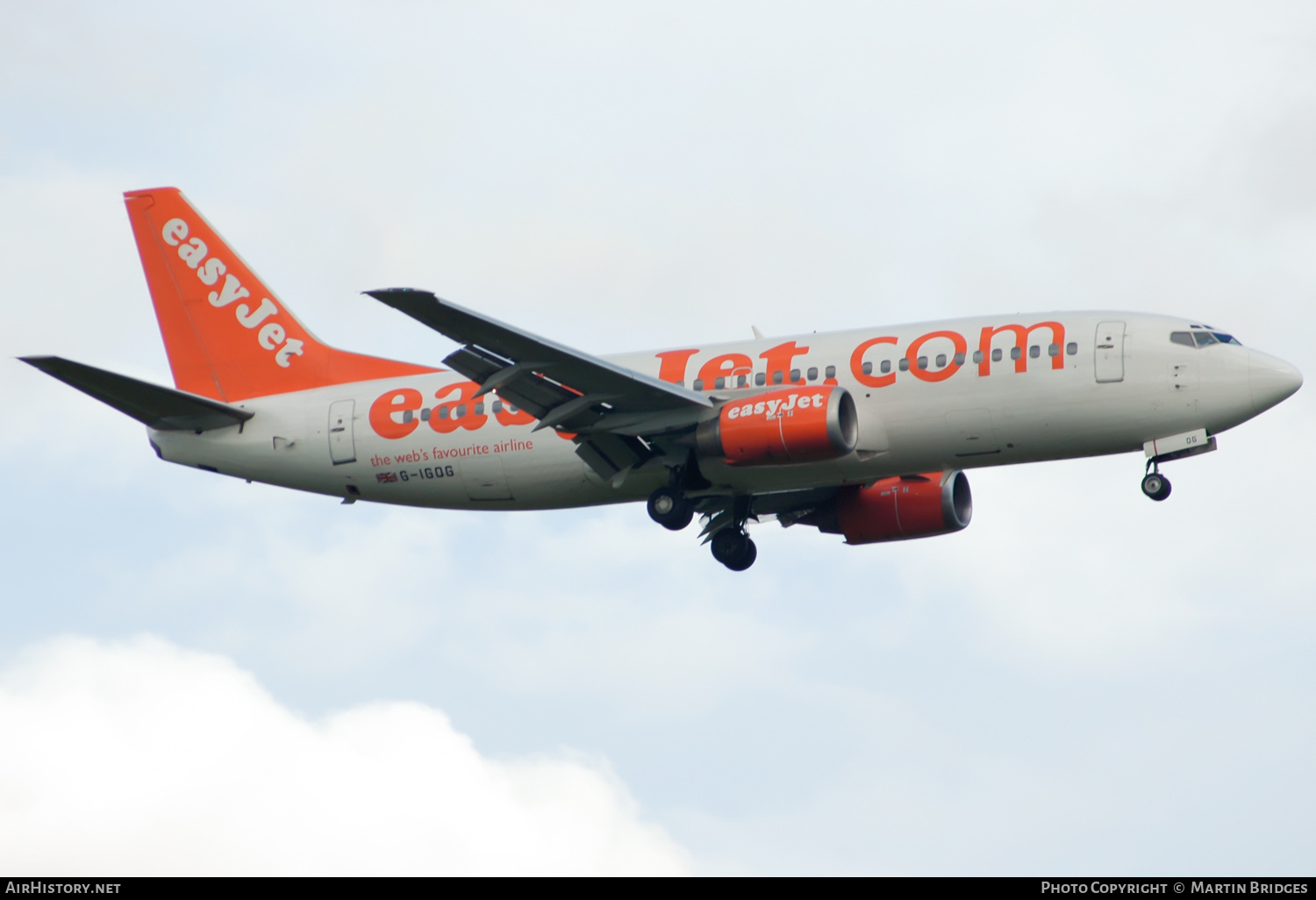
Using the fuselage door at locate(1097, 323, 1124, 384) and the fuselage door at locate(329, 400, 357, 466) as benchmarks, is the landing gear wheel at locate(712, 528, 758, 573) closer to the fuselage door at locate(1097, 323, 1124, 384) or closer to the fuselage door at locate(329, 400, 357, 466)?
the fuselage door at locate(329, 400, 357, 466)

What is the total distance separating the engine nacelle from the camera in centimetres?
3925

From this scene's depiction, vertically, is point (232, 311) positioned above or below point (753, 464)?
above

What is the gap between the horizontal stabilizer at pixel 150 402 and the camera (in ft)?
117

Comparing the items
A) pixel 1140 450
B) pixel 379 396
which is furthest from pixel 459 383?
pixel 1140 450

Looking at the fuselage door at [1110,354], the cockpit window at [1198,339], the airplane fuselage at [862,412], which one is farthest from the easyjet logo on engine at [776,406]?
the cockpit window at [1198,339]

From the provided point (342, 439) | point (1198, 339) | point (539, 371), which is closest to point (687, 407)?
point (539, 371)

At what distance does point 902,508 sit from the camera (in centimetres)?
3938

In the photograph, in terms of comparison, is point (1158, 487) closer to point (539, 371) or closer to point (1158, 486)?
point (1158, 486)

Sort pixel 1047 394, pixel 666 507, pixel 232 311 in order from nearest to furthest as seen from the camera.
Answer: pixel 1047 394, pixel 666 507, pixel 232 311

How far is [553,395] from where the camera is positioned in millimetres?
34781

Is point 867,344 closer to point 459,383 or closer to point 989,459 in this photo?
point 989,459

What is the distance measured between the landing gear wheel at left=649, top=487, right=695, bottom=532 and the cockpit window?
10.8 meters

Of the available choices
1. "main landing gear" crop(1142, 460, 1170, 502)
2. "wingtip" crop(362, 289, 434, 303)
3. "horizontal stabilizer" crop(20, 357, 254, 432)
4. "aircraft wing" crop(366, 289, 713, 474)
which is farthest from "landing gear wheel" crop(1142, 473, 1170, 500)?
"horizontal stabilizer" crop(20, 357, 254, 432)

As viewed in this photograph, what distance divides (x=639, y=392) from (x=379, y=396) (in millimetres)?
7945
